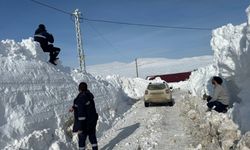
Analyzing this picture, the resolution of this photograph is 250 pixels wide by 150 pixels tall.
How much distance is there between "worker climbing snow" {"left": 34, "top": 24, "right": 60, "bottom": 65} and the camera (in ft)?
63.1

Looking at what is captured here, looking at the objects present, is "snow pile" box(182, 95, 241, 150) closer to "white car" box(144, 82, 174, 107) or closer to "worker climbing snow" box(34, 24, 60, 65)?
"worker climbing snow" box(34, 24, 60, 65)

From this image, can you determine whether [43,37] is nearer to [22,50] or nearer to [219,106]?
[22,50]

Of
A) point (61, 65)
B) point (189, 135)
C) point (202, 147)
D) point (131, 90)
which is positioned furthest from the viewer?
point (131, 90)

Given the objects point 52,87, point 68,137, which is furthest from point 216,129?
point 52,87

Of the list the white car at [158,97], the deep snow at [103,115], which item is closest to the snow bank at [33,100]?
the deep snow at [103,115]

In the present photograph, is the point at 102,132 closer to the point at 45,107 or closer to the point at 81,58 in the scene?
the point at 45,107

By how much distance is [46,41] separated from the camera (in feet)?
64.8

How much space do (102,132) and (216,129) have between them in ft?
19.0

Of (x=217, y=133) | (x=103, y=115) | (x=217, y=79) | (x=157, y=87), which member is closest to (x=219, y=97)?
(x=217, y=79)

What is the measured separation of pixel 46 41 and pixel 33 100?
6.58m

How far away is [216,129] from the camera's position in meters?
11.0

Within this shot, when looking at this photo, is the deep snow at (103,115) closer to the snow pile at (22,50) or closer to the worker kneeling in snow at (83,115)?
the snow pile at (22,50)

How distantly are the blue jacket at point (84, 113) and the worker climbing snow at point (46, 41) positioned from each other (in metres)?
8.83

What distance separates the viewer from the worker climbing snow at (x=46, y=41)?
19.2m
